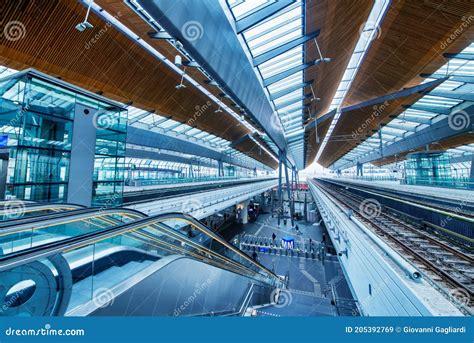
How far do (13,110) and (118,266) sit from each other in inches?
227

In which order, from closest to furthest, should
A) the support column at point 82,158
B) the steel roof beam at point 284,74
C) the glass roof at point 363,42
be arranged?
the support column at point 82,158 < the glass roof at point 363,42 < the steel roof beam at point 284,74

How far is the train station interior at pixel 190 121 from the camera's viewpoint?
245 cm

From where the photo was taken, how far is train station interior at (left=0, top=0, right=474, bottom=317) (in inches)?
96.4

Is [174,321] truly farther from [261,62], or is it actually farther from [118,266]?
[261,62]

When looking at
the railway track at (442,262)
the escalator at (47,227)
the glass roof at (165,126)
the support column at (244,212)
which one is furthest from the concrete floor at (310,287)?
the glass roof at (165,126)

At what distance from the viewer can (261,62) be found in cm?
855

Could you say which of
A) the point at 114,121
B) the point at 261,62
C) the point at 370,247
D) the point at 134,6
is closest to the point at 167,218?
the point at 370,247

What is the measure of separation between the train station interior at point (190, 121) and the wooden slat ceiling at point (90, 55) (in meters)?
0.05

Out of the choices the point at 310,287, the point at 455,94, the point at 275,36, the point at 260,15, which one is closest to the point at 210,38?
the point at 260,15

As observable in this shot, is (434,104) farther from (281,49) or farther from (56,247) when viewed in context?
(56,247)

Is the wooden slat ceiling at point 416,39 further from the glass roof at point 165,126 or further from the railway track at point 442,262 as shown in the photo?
the glass roof at point 165,126

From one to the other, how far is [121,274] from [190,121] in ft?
45.7

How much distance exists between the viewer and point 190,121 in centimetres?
1545

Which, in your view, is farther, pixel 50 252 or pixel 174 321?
pixel 174 321
